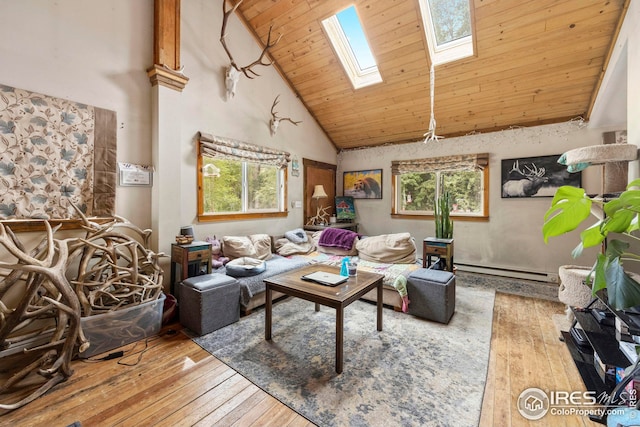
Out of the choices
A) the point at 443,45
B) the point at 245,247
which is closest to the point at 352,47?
the point at 443,45

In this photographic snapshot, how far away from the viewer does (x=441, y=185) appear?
15.4 ft

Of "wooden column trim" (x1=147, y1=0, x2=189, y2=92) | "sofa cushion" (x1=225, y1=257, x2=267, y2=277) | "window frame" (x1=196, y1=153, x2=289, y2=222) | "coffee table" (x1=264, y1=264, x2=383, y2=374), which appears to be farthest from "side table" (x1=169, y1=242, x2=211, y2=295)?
"wooden column trim" (x1=147, y1=0, x2=189, y2=92)

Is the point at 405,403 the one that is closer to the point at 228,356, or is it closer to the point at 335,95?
the point at 228,356

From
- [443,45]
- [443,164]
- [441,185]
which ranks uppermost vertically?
[443,45]

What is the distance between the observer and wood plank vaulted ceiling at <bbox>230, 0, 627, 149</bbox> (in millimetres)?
2742

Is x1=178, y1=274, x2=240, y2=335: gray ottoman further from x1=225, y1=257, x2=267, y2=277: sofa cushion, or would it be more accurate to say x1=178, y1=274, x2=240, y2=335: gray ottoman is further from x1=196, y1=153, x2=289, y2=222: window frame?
x1=196, y1=153, x2=289, y2=222: window frame

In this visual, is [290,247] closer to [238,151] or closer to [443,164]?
[238,151]

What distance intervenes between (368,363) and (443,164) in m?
3.75

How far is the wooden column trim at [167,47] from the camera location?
2.73 metres

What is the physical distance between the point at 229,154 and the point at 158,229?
1.34 m

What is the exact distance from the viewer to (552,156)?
12.3 feet

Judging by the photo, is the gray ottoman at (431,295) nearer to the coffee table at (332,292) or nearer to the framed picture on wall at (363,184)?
the coffee table at (332,292)

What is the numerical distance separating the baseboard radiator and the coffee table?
281 centimetres

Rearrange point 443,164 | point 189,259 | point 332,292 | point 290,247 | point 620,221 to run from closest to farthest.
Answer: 1. point 620,221
2. point 332,292
3. point 189,259
4. point 290,247
5. point 443,164
